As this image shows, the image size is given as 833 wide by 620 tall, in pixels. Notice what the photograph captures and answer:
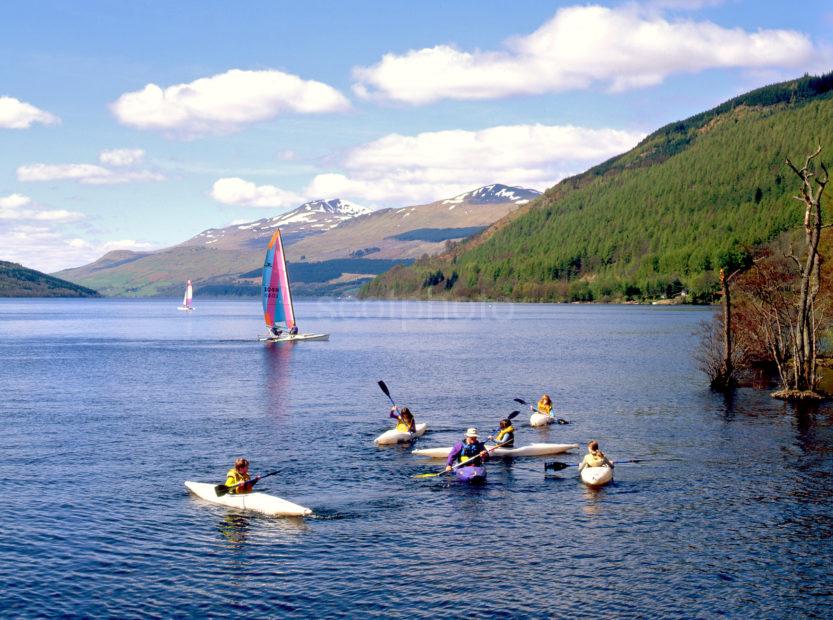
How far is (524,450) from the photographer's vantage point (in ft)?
162

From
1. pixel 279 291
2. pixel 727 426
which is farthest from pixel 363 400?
pixel 279 291

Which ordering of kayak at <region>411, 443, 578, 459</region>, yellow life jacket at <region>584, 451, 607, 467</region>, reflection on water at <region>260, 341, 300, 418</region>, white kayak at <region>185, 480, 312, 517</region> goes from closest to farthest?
white kayak at <region>185, 480, 312, 517</region>
yellow life jacket at <region>584, 451, 607, 467</region>
kayak at <region>411, 443, 578, 459</region>
reflection on water at <region>260, 341, 300, 418</region>

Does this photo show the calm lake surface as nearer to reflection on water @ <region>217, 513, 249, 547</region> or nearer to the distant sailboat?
reflection on water @ <region>217, 513, 249, 547</region>

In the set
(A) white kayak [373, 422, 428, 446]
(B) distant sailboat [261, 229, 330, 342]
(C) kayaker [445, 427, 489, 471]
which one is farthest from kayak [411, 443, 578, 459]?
→ (B) distant sailboat [261, 229, 330, 342]

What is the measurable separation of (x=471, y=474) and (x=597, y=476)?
242 inches

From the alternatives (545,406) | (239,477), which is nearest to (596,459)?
(239,477)

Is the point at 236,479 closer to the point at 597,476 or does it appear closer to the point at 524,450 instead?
the point at 597,476

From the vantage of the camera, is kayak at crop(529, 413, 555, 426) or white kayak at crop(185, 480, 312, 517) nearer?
white kayak at crop(185, 480, 312, 517)

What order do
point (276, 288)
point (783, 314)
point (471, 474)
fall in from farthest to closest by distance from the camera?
1. point (276, 288)
2. point (783, 314)
3. point (471, 474)

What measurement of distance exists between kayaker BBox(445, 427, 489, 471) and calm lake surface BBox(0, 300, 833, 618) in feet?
4.46

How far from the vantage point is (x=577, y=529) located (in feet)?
113

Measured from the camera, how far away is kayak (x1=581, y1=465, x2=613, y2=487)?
4100 centimetres

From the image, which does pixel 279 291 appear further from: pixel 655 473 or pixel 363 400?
pixel 655 473

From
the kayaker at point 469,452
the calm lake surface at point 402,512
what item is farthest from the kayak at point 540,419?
the kayaker at point 469,452
